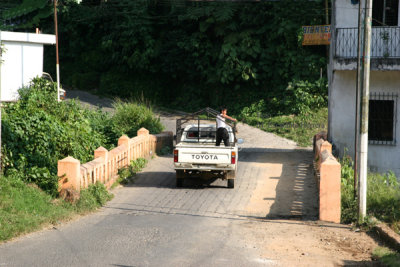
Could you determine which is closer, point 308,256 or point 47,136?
point 308,256

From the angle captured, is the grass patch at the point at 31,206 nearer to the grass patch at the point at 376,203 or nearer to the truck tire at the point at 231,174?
the truck tire at the point at 231,174

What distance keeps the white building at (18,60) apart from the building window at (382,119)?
37.6 ft

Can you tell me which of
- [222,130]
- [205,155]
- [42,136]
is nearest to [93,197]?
[42,136]

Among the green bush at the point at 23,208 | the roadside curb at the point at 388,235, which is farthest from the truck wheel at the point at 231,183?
the roadside curb at the point at 388,235

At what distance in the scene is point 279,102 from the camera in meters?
29.6

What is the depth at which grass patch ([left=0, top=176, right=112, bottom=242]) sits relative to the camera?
399 inches

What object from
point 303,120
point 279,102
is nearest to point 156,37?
point 279,102

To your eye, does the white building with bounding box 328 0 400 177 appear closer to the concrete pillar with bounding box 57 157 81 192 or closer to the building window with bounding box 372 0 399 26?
the building window with bounding box 372 0 399 26

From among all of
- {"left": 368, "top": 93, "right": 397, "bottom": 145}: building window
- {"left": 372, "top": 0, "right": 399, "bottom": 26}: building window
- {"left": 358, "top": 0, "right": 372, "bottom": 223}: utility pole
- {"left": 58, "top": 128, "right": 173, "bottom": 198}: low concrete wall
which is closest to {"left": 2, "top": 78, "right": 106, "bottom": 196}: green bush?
{"left": 58, "top": 128, "right": 173, "bottom": 198}: low concrete wall

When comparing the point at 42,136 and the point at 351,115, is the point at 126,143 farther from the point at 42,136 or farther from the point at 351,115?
the point at 351,115

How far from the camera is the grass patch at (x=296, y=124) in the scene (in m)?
25.5

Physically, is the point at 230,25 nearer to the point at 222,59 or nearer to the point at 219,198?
the point at 222,59

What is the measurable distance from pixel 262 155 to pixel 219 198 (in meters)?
7.29

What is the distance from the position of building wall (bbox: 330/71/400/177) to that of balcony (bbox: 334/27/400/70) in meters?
0.69
